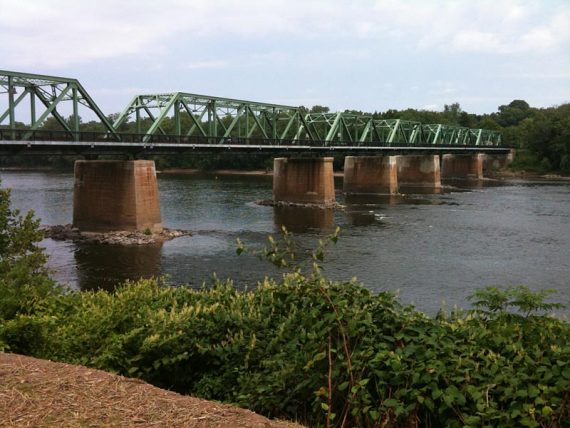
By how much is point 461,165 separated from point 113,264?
3991 inches

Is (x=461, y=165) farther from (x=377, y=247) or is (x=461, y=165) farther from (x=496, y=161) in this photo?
(x=377, y=247)

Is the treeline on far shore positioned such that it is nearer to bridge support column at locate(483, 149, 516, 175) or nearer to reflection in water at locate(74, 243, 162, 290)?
bridge support column at locate(483, 149, 516, 175)

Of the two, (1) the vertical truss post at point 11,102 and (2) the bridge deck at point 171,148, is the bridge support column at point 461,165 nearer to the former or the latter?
(2) the bridge deck at point 171,148

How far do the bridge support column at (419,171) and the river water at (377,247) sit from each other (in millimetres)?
25343

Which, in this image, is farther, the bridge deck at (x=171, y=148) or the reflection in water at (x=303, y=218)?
the reflection in water at (x=303, y=218)

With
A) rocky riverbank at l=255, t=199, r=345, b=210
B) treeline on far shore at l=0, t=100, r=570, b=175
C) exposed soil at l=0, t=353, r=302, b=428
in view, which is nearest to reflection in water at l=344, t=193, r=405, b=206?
rocky riverbank at l=255, t=199, r=345, b=210

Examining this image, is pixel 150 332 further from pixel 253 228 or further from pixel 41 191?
pixel 41 191

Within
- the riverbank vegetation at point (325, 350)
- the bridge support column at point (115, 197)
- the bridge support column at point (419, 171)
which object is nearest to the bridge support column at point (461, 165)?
the bridge support column at point (419, 171)

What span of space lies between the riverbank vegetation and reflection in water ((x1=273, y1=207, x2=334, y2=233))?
113ft

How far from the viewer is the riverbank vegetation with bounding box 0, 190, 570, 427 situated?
559 centimetres

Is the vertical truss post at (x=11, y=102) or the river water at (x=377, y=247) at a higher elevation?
the vertical truss post at (x=11, y=102)

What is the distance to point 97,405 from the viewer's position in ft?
17.5

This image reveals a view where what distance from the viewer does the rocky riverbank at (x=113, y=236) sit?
37.5 m

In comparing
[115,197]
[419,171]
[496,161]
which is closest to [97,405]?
[115,197]
